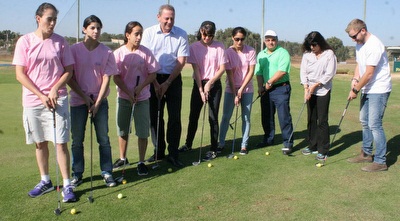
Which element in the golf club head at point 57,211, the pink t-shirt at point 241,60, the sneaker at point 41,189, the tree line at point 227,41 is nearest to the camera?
the golf club head at point 57,211

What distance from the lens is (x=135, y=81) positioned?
4867 mm

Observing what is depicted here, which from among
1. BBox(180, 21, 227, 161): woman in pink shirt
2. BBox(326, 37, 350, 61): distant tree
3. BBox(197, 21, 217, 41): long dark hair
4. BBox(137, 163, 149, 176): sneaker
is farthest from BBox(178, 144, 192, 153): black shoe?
BBox(326, 37, 350, 61): distant tree

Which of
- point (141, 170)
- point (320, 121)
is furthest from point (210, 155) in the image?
point (320, 121)

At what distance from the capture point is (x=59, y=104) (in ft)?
13.3

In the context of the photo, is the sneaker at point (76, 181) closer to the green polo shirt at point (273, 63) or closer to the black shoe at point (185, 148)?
the black shoe at point (185, 148)

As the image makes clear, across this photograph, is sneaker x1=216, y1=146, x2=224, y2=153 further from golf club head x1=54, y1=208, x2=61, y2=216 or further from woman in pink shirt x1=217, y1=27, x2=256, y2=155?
golf club head x1=54, y1=208, x2=61, y2=216

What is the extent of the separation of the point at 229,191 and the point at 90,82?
1.91m

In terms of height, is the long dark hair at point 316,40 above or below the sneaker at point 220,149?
above

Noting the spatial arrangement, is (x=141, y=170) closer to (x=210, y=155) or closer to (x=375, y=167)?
Result: (x=210, y=155)

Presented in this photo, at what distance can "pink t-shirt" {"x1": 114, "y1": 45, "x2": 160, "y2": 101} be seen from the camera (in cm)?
477

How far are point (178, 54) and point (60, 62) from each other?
63.9 inches

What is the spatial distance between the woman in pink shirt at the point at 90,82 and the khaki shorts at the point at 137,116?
52cm

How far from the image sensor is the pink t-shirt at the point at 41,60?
3826mm

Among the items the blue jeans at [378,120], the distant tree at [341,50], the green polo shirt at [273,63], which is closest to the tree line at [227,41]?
the distant tree at [341,50]
